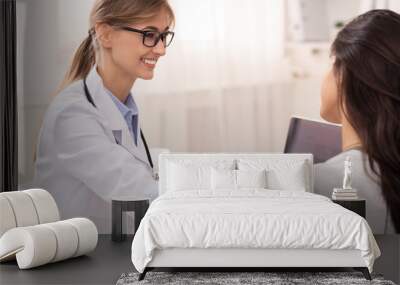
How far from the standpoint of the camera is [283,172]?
246 inches

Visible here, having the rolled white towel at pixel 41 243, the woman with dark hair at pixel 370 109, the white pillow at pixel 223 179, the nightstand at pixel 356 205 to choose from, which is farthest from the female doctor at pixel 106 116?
the nightstand at pixel 356 205

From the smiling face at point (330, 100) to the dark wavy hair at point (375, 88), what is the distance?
0.05 m

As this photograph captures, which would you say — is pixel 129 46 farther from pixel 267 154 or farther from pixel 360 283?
pixel 360 283

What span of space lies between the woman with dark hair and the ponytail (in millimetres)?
2164

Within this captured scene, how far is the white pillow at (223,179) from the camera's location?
6121mm

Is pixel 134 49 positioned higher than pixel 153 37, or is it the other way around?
pixel 153 37

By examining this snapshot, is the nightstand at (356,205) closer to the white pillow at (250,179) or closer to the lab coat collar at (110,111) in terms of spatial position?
the white pillow at (250,179)

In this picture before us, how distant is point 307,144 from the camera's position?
21.7ft

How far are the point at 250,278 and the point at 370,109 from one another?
223cm

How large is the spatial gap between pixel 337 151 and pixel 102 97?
220 cm

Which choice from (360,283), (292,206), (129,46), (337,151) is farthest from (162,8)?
(360,283)

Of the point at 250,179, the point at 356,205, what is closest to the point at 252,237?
the point at 250,179

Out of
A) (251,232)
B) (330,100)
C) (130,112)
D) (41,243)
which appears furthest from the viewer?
(130,112)

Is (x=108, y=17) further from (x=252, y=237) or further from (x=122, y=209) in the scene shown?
(x=252, y=237)
